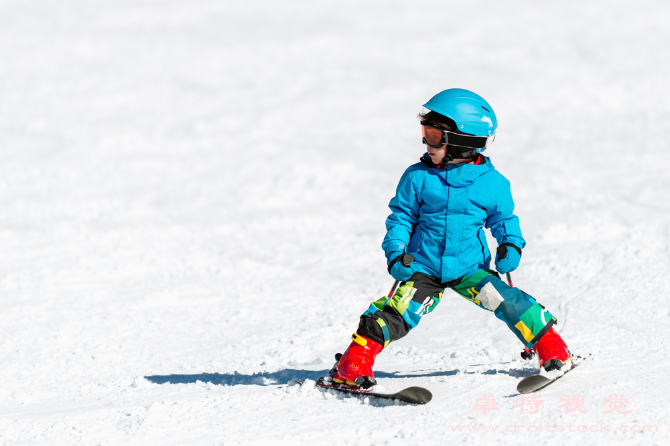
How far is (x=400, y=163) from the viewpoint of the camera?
12078 millimetres

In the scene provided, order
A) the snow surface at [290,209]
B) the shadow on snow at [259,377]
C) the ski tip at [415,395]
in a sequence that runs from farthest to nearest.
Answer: the shadow on snow at [259,377] → the snow surface at [290,209] → the ski tip at [415,395]

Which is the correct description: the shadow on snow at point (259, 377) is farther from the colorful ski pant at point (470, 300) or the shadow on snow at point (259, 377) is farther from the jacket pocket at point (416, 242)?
the jacket pocket at point (416, 242)

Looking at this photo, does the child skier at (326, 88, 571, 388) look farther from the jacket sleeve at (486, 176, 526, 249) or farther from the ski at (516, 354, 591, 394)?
the ski at (516, 354, 591, 394)

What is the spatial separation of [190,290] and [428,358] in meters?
2.97

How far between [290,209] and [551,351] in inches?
244

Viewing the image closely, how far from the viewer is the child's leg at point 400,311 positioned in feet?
12.4

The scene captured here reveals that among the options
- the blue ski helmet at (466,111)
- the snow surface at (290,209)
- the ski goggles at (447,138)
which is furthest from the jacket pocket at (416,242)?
the snow surface at (290,209)

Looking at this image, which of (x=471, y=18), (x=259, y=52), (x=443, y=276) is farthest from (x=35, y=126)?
(x=443, y=276)

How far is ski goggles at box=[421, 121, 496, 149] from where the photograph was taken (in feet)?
12.2

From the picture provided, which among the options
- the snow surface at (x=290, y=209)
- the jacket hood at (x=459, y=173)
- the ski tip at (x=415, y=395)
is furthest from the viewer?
the jacket hood at (x=459, y=173)

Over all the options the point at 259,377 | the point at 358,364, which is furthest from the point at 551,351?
the point at 259,377

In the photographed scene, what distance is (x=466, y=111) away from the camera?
3.74m

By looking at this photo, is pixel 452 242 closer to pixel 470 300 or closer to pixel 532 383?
pixel 470 300

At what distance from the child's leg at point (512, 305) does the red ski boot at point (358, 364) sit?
0.59 meters
